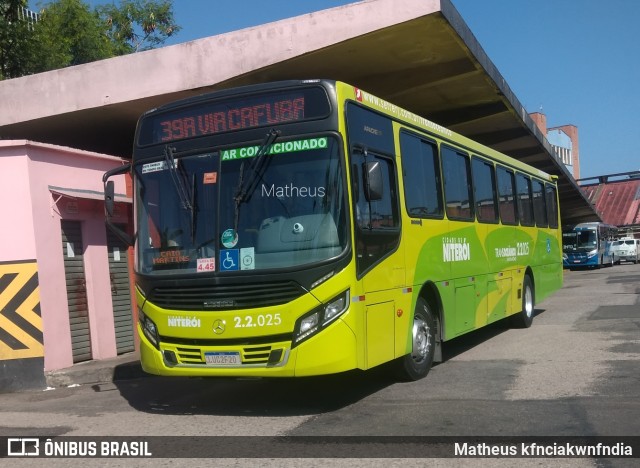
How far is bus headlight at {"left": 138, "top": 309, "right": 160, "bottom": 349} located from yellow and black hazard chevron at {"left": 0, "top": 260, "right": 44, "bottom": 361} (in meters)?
3.60

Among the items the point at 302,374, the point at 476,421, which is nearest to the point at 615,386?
the point at 476,421

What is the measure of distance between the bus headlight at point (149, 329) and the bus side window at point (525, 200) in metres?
8.48

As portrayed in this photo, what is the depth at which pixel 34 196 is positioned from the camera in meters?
10.6

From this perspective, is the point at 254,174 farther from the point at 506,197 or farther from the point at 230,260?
the point at 506,197

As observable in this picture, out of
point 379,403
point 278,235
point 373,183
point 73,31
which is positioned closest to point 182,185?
point 278,235

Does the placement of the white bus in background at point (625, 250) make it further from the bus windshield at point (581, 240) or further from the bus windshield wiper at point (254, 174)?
the bus windshield wiper at point (254, 174)

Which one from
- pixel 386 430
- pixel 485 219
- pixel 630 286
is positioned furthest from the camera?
pixel 630 286

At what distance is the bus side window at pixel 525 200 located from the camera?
13.7 m

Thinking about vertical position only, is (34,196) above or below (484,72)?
below

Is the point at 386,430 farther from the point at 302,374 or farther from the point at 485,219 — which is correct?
the point at 485,219

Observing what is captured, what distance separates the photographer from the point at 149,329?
7.43m

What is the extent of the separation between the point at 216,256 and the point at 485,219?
5.77 metres

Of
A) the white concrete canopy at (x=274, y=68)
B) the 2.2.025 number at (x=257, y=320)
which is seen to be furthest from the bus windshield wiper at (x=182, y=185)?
the white concrete canopy at (x=274, y=68)

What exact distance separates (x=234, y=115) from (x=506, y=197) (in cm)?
696
